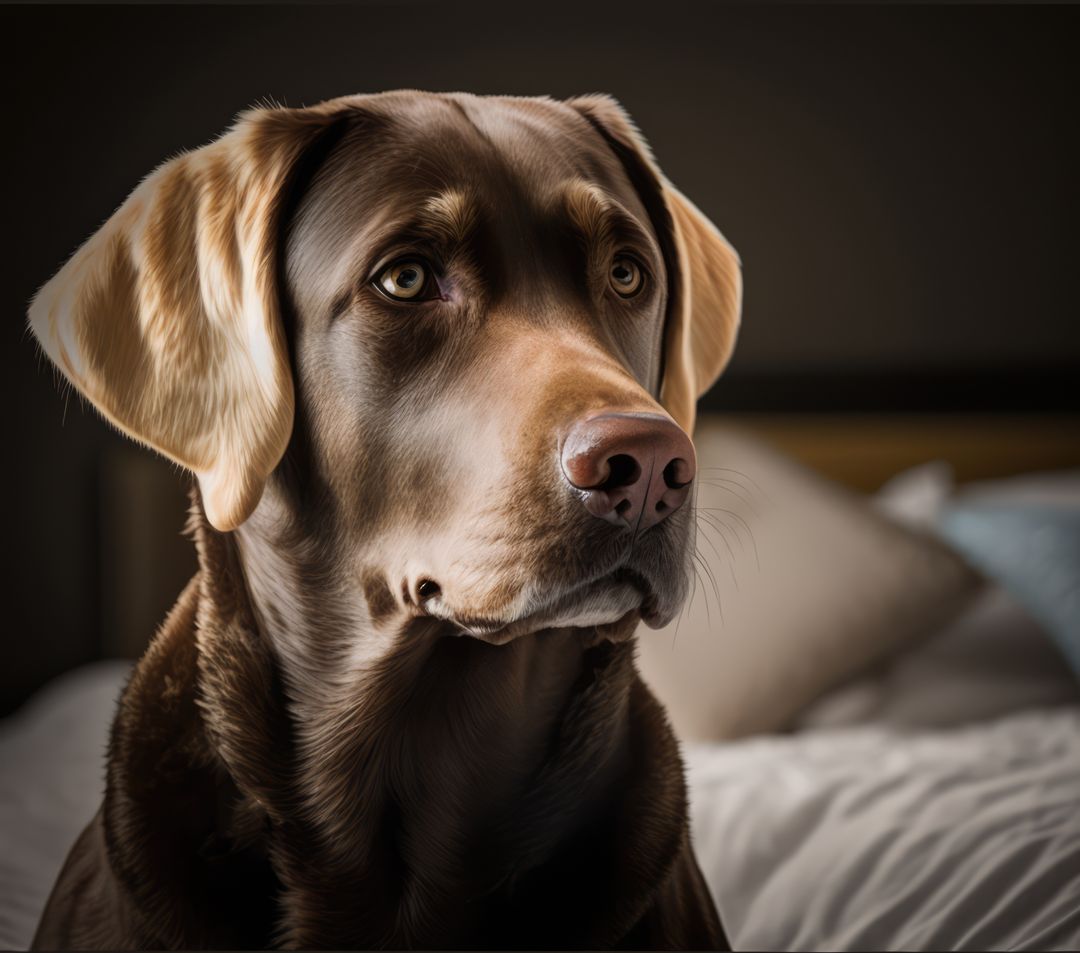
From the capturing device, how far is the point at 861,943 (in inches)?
39.8

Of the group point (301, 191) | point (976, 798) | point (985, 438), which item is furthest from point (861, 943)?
point (985, 438)

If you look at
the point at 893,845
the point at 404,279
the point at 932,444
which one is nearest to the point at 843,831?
the point at 893,845

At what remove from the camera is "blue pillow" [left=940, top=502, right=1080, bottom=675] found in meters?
1.91

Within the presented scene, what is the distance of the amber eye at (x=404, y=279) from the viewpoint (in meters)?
0.73

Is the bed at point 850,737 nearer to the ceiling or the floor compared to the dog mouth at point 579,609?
nearer to the floor

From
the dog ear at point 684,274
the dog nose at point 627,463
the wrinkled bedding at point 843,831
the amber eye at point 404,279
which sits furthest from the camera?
the wrinkled bedding at point 843,831

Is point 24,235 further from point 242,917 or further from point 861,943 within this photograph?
point 861,943

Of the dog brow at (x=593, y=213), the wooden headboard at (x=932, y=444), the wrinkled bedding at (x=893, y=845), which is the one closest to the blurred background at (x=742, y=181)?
the wooden headboard at (x=932, y=444)

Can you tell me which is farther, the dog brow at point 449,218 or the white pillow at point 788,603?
the white pillow at point 788,603

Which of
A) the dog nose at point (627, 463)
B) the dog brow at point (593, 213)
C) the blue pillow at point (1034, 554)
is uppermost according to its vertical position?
the dog brow at point (593, 213)

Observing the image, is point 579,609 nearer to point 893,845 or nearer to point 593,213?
point 593,213

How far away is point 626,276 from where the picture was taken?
2.63ft

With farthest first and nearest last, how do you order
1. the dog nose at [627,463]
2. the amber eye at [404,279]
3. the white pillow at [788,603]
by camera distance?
the white pillow at [788,603] → the amber eye at [404,279] → the dog nose at [627,463]

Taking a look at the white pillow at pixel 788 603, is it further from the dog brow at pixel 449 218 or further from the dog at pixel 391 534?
the dog brow at pixel 449 218
